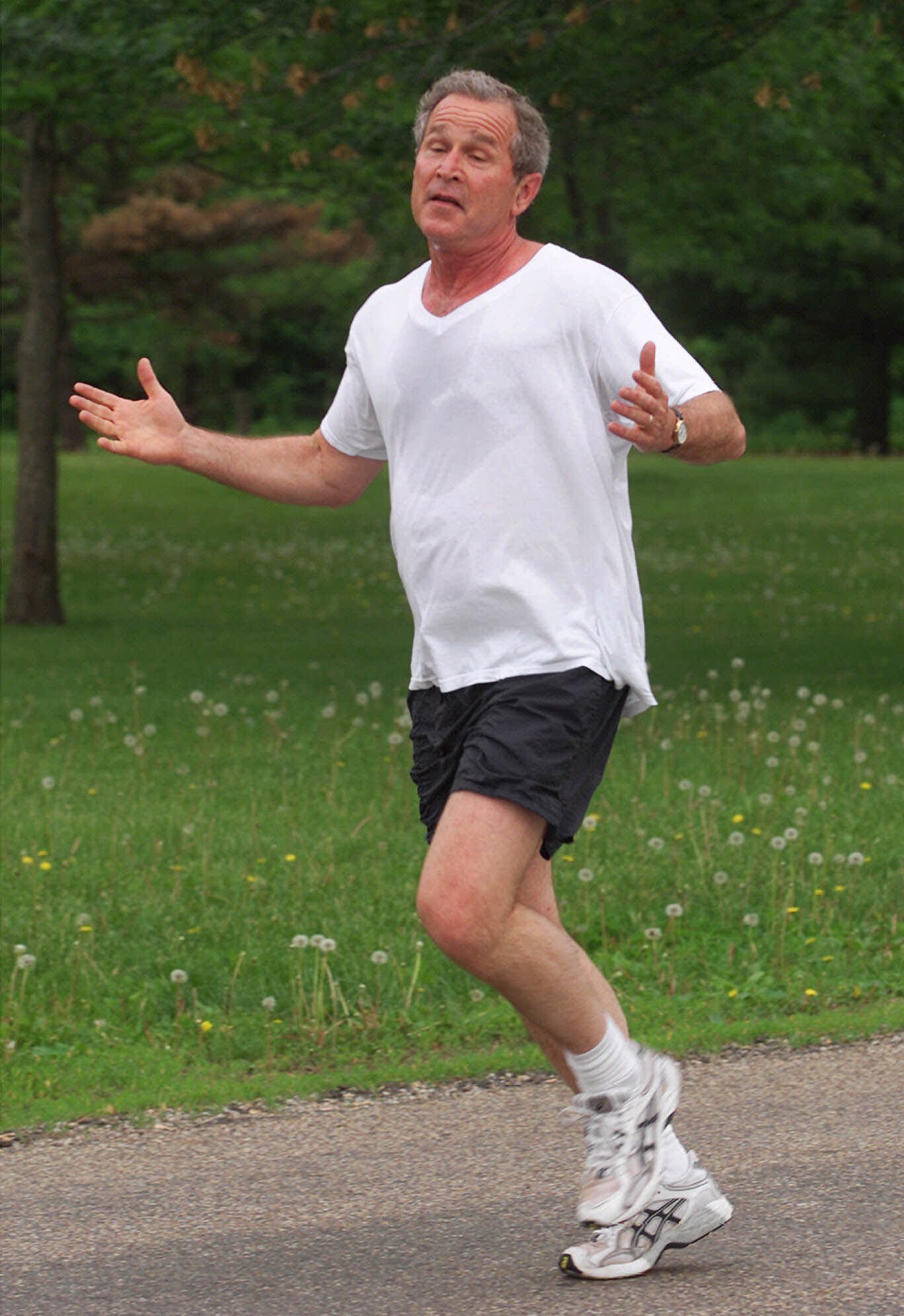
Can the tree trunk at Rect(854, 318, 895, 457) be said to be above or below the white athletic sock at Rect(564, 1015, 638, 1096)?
above

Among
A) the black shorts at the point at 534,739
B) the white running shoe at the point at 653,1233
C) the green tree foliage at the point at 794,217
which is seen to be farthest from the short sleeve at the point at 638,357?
Answer: the green tree foliage at the point at 794,217

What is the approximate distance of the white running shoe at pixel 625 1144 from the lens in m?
3.70

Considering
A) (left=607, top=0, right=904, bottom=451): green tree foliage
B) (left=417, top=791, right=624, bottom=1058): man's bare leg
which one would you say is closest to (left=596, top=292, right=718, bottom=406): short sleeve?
(left=417, top=791, right=624, bottom=1058): man's bare leg

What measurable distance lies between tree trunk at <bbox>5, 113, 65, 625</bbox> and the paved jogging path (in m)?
12.1

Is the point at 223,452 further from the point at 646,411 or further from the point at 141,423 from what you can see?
the point at 646,411

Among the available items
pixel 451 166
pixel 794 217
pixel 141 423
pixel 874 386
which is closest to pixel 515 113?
pixel 451 166

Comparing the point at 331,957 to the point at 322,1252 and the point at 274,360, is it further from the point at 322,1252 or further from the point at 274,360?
the point at 274,360

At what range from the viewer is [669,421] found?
139 inches

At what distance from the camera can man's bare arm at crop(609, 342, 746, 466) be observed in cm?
349

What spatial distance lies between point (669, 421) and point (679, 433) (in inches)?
2.1

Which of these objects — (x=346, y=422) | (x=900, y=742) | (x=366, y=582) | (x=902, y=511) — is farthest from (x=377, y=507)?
(x=346, y=422)

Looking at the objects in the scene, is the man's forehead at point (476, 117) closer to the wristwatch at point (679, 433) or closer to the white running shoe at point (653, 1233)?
the wristwatch at point (679, 433)

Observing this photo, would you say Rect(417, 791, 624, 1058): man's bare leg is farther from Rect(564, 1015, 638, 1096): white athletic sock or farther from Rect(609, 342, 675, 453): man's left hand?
Rect(609, 342, 675, 453): man's left hand

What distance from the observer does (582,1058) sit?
149 inches
